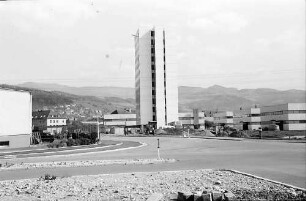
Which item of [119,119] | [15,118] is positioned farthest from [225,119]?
[15,118]

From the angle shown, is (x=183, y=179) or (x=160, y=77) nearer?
(x=183, y=179)

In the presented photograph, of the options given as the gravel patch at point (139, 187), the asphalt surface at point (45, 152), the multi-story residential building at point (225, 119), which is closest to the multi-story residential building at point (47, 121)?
the multi-story residential building at point (225, 119)

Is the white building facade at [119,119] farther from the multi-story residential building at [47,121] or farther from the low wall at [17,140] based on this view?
the low wall at [17,140]

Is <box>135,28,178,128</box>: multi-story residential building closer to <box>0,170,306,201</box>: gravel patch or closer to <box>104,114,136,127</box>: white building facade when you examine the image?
<box>104,114,136,127</box>: white building facade

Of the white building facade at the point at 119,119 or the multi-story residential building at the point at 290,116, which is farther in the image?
the white building facade at the point at 119,119

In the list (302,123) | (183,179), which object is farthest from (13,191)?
(302,123)

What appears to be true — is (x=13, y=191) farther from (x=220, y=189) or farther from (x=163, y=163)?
(x=163, y=163)

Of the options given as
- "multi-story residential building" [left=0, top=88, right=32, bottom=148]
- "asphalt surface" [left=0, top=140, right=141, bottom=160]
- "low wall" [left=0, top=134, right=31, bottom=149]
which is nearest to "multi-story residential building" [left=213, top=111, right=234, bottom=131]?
"multi-story residential building" [left=0, top=88, right=32, bottom=148]
